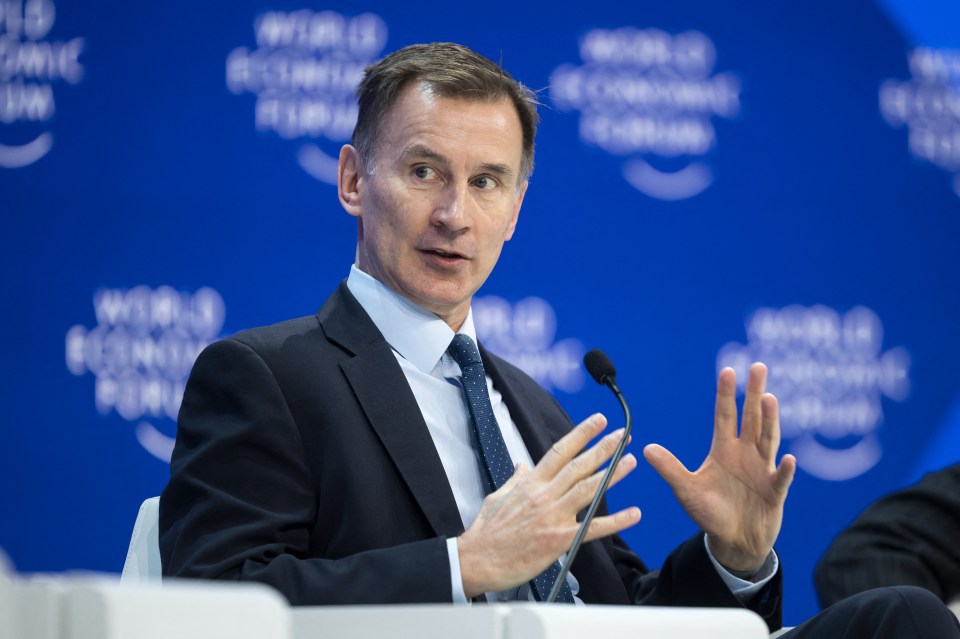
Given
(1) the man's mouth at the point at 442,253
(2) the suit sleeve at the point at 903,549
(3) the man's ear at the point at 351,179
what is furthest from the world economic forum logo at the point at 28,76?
(2) the suit sleeve at the point at 903,549

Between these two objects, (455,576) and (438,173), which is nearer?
(455,576)

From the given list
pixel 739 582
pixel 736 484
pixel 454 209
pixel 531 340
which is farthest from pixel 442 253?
pixel 531 340

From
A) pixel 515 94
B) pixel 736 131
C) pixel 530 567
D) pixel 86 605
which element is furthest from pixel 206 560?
pixel 736 131

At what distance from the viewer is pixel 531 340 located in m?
3.33

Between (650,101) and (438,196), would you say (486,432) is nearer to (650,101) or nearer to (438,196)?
(438,196)

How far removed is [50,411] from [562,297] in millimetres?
1450

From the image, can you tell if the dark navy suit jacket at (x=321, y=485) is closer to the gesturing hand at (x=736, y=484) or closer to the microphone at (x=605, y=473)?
the gesturing hand at (x=736, y=484)

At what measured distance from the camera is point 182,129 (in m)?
3.18

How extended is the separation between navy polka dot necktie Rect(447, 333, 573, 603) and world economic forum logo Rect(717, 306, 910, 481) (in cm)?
148

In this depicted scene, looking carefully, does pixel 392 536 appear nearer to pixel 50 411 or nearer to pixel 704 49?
pixel 50 411

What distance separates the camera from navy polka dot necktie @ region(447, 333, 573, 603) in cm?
196

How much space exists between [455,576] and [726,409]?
1.98 feet

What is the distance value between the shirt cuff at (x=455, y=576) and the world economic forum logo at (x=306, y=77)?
6.02 feet

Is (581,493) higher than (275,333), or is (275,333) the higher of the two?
(275,333)
